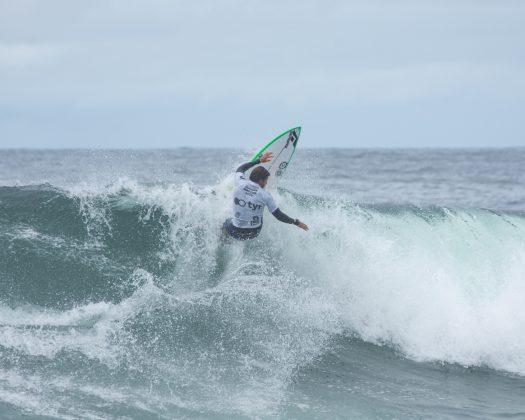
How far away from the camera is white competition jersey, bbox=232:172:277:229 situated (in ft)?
32.3

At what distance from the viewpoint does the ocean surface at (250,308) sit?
8.09 metres

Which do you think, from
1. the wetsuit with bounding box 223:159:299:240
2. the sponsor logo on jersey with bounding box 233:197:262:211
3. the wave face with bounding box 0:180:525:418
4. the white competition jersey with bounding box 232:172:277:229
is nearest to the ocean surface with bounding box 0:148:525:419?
the wave face with bounding box 0:180:525:418

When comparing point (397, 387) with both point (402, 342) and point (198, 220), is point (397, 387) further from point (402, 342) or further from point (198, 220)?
point (198, 220)

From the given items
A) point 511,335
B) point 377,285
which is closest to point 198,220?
point 377,285

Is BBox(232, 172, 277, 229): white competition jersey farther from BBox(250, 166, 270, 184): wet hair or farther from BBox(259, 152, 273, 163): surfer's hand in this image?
BBox(259, 152, 273, 163): surfer's hand

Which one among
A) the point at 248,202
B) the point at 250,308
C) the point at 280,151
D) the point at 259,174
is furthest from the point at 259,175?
the point at 280,151

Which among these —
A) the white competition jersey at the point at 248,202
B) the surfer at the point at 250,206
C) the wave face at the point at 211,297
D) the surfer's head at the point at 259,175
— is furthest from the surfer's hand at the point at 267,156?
the surfer's head at the point at 259,175

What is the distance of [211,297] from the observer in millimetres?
10289

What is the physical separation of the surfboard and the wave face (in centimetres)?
53

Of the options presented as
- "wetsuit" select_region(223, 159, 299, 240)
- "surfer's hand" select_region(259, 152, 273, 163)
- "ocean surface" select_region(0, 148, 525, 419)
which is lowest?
"ocean surface" select_region(0, 148, 525, 419)

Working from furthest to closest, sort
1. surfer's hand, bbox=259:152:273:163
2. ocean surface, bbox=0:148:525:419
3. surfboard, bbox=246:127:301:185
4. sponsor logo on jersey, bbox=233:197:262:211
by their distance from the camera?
surfboard, bbox=246:127:301:185, surfer's hand, bbox=259:152:273:163, sponsor logo on jersey, bbox=233:197:262:211, ocean surface, bbox=0:148:525:419

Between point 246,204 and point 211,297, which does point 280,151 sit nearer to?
point 246,204

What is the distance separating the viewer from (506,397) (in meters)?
9.38

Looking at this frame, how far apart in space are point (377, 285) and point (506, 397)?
268cm
